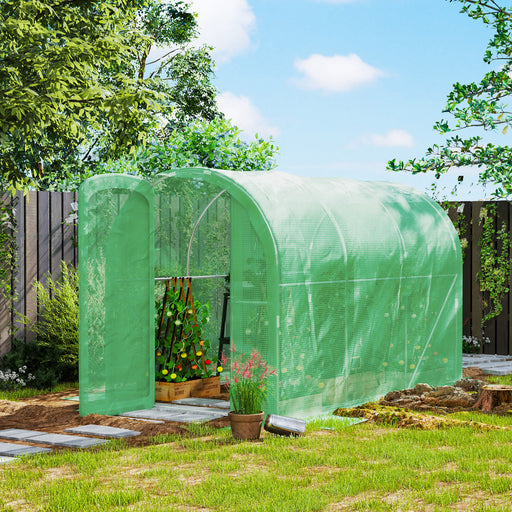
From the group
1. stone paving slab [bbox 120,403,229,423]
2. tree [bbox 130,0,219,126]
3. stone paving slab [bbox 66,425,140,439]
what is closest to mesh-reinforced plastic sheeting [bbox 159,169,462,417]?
stone paving slab [bbox 120,403,229,423]

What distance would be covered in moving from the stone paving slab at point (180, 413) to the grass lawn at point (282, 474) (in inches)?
26.9

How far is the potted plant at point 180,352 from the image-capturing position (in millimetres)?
8367

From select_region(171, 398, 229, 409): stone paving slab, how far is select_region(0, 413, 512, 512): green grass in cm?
130

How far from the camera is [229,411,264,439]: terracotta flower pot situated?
6320mm

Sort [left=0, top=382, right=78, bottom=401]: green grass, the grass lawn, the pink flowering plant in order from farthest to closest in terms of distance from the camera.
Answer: [left=0, top=382, right=78, bottom=401]: green grass
the pink flowering plant
the grass lawn

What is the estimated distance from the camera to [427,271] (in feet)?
29.8

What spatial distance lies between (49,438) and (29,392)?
8.68ft

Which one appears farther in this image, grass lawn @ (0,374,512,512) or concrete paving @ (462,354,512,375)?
concrete paving @ (462,354,512,375)

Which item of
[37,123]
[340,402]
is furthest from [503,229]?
[37,123]

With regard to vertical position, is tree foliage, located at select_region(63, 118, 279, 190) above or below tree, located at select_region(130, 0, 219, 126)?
below

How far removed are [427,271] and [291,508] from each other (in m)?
5.08

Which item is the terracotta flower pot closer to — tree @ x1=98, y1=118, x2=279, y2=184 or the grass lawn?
the grass lawn

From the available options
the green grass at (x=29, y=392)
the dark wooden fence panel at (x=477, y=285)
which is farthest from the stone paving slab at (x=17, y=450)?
the dark wooden fence panel at (x=477, y=285)

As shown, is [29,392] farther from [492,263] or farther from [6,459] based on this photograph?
[492,263]
